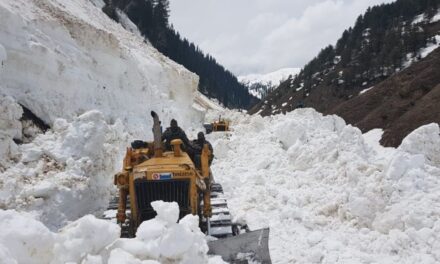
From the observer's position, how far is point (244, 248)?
6570 millimetres

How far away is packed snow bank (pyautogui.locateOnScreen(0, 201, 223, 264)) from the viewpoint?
4.42 meters

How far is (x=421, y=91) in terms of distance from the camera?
114 ft

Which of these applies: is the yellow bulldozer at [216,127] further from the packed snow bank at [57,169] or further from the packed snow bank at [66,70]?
the packed snow bank at [57,169]

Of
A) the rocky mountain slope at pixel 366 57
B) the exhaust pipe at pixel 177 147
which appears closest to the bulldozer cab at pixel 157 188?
the exhaust pipe at pixel 177 147

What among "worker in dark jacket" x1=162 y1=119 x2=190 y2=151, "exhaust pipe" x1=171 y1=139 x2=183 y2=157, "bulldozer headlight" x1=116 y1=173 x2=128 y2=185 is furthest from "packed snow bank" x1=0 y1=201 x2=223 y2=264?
"worker in dark jacket" x1=162 y1=119 x2=190 y2=151

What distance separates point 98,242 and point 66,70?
11.5 metres

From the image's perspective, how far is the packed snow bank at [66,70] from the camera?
1288 centimetres

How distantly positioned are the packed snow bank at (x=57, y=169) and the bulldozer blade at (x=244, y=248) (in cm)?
360

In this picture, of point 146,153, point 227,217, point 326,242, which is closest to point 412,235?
point 326,242

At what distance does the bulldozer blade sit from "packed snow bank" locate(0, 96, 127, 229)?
11.8 ft

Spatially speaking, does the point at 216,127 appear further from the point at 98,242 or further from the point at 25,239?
the point at 25,239

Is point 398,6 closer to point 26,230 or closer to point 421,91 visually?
point 421,91

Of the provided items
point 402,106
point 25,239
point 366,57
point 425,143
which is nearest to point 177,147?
point 25,239

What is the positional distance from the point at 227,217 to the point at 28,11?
10802 millimetres
